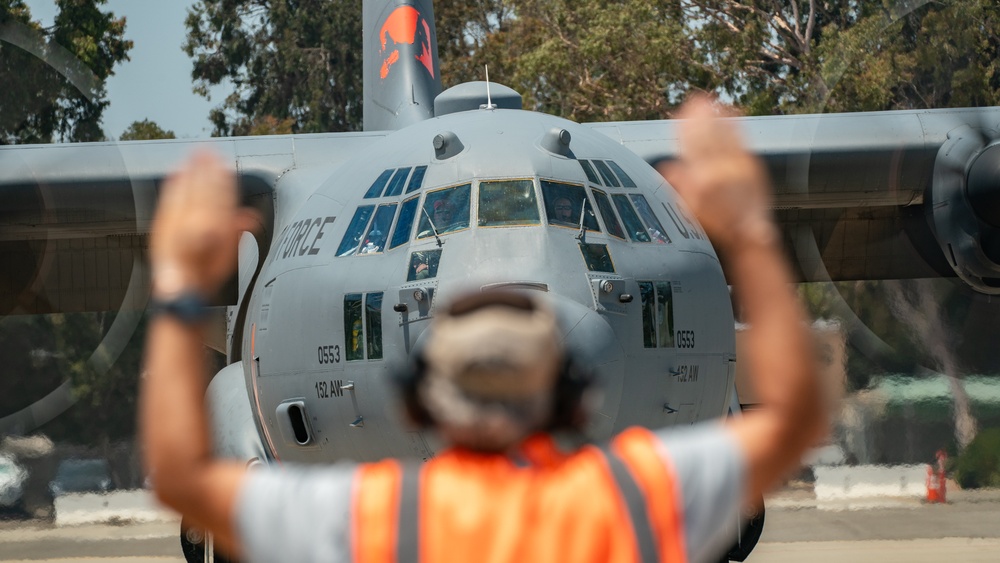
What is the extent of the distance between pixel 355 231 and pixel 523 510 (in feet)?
17.9

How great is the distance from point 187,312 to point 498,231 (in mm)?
4636

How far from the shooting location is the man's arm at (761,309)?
189 cm

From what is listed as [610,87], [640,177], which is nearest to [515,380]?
[640,177]

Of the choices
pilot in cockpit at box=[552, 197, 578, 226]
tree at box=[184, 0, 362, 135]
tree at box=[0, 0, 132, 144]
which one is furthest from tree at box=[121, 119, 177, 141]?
pilot in cockpit at box=[552, 197, 578, 226]

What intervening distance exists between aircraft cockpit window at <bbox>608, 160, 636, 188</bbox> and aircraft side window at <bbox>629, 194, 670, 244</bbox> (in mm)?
97

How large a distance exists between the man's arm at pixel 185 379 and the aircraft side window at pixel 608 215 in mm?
4930

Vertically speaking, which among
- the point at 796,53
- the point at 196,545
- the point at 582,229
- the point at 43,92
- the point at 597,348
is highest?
the point at 796,53

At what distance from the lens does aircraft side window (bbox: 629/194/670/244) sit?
23.0 ft

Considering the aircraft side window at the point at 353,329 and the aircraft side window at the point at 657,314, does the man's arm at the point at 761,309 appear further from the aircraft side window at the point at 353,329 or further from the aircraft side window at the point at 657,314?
the aircraft side window at the point at 353,329

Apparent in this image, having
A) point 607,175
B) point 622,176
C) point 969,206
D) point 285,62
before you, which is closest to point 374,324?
point 607,175

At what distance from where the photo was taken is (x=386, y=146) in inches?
313

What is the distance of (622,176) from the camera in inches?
289

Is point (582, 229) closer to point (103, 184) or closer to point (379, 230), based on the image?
point (379, 230)

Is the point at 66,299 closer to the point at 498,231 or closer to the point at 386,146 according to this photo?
the point at 386,146
